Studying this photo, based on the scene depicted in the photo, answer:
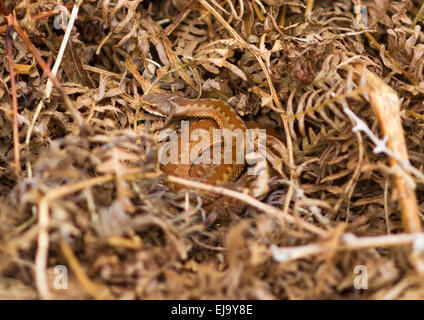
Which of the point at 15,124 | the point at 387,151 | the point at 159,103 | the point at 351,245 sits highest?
the point at 159,103

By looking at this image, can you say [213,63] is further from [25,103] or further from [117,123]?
[25,103]

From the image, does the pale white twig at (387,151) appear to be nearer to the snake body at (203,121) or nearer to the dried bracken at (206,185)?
the dried bracken at (206,185)

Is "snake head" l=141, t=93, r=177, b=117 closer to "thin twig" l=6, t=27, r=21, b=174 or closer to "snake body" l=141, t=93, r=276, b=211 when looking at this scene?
"snake body" l=141, t=93, r=276, b=211

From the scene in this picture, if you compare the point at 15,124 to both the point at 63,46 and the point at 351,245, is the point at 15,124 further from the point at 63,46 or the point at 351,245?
the point at 351,245

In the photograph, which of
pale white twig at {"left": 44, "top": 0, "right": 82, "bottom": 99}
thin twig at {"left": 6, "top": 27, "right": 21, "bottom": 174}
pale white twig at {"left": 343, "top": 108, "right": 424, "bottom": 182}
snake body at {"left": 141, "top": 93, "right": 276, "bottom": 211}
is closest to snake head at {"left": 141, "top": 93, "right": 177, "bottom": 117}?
snake body at {"left": 141, "top": 93, "right": 276, "bottom": 211}

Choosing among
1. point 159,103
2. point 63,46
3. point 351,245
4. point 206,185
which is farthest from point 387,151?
point 63,46

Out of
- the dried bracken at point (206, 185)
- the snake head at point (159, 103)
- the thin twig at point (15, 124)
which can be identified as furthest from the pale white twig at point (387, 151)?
the thin twig at point (15, 124)
